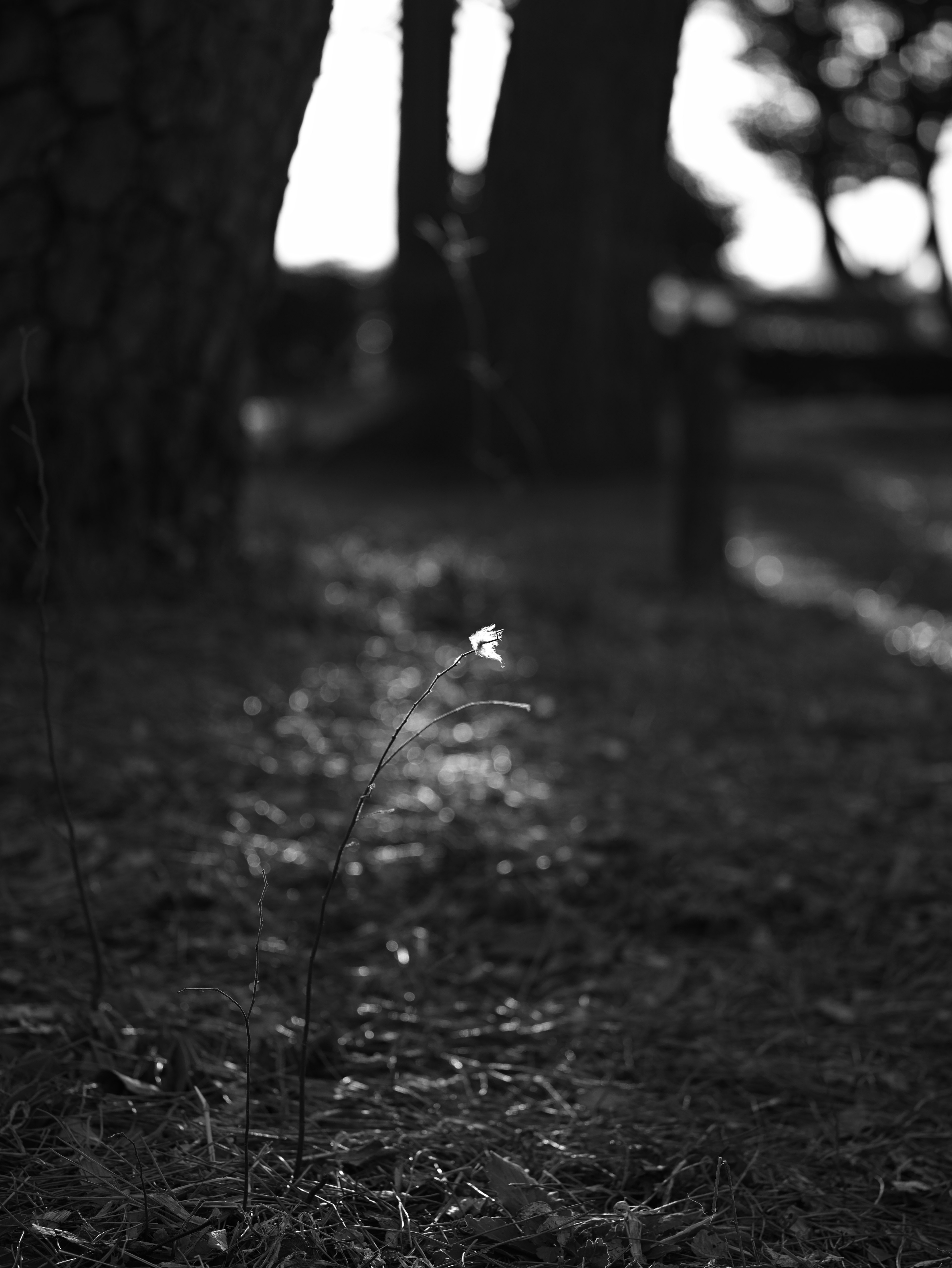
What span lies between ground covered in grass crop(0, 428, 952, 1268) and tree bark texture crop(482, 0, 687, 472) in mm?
4202

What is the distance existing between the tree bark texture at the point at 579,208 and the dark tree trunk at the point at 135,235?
444 cm

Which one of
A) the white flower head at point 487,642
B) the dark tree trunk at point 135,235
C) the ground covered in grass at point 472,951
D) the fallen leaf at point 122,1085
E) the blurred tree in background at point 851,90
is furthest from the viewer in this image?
the blurred tree in background at point 851,90

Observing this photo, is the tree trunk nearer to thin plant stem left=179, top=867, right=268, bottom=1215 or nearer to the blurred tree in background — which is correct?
the blurred tree in background

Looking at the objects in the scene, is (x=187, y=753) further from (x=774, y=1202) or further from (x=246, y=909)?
(x=774, y=1202)

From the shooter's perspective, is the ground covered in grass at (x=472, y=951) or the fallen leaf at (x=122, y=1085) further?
the fallen leaf at (x=122, y=1085)

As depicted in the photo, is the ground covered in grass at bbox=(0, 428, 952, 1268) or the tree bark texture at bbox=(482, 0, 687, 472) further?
the tree bark texture at bbox=(482, 0, 687, 472)

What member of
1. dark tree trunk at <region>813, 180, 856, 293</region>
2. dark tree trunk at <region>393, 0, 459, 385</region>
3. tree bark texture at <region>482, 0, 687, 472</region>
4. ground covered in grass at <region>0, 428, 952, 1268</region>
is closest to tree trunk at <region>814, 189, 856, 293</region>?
dark tree trunk at <region>813, 180, 856, 293</region>

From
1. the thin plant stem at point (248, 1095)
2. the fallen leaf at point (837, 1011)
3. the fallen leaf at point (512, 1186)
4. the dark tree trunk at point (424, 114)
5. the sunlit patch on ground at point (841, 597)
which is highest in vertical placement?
the dark tree trunk at point (424, 114)

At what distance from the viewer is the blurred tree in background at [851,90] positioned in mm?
26391

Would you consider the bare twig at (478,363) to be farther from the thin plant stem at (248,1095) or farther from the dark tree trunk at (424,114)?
the thin plant stem at (248,1095)

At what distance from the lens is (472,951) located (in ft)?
7.29

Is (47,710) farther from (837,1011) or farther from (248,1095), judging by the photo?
(837,1011)

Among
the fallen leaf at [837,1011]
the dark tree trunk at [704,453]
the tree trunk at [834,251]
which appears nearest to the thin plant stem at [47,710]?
the fallen leaf at [837,1011]

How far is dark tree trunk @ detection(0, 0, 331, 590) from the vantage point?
3107 mm
